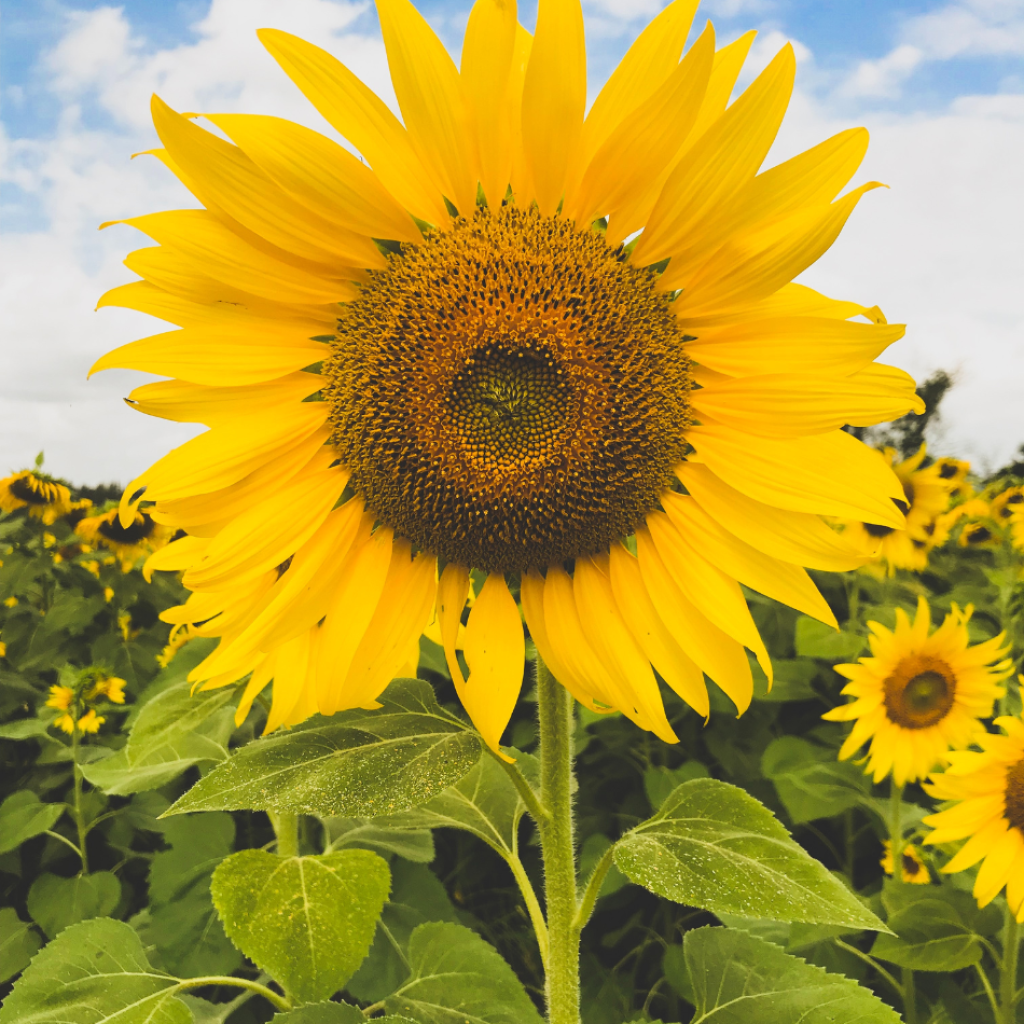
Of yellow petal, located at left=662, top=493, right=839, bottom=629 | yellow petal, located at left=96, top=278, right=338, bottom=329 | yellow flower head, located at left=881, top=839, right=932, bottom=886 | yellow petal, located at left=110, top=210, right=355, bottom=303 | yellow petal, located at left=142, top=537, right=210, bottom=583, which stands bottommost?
yellow flower head, located at left=881, top=839, right=932, bottom=886

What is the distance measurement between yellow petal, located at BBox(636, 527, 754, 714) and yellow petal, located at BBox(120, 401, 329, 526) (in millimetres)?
554

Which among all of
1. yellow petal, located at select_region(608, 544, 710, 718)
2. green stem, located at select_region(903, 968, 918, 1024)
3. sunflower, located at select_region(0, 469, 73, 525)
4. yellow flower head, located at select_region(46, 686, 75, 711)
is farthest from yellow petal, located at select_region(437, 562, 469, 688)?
sunflower, located at select_region(0, 469, 73, 525)

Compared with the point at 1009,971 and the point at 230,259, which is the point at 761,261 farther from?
the point at 1009,971

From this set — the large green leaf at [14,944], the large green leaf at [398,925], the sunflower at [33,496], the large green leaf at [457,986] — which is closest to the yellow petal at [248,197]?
the large green leaf at [457,986]

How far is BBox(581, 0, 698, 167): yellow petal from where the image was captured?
3.42 ft

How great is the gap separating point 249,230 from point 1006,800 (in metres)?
2.41

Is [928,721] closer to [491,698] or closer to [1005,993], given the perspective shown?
[1005,993]

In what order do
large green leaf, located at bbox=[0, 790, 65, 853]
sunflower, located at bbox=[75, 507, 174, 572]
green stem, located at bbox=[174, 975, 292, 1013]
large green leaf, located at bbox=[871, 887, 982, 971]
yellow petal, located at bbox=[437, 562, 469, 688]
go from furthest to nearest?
sunflower, located at bbox=[75, 507, 174, 572] < large green leaf, located at bbox=[0, 790, 65, 853] < large green leaf, located at bbox=[871, 887, 982, 971] < green stem, located at bbox=[174, 975, 292, 1013] < yellow petal, located at bbox=[437, 562, 469, 688]

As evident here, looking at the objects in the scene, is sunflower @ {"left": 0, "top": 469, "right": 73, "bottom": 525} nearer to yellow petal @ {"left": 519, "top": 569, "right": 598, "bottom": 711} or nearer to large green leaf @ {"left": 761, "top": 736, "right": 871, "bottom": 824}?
large green leaf @ {"left": 761, "top": 736, "right": 871, "bottom": 824}

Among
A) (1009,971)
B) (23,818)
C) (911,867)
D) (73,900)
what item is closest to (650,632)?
(1009,971)

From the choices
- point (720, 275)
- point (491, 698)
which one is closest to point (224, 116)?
point (720, 275)

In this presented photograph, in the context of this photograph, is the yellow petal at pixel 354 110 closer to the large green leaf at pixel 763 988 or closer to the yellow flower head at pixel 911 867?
the large green leaf at pixel 763 988

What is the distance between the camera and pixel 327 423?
4.06 ft

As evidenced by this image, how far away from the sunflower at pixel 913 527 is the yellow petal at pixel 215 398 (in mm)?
3601
